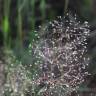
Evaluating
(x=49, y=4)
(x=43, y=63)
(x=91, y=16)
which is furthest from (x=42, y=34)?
(x=49, y=4)

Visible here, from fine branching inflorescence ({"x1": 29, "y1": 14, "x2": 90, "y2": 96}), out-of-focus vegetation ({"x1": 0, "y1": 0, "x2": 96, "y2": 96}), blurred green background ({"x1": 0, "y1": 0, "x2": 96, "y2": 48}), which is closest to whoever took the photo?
fine branching inflorescence ({"x1": 29, "y1": 14, "x2": 90, "y2": 96})

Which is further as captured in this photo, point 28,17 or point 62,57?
point 28,17

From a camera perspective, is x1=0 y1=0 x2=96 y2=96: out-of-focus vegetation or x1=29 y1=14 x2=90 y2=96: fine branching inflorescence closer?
x1=29 y1=14 x2=90 y2=96: fine branching inflorescence

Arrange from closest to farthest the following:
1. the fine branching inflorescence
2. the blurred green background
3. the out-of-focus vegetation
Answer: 1. the fine branching inflorescence
2. the out-of-focus vegetation
3. the blurred green background

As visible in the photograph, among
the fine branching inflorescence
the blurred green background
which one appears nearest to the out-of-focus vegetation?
the blurred green background

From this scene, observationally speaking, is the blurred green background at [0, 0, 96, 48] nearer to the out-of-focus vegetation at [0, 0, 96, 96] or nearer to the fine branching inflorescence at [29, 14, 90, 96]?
the out-of-focus vegetation at [0, 0, 96, 96]

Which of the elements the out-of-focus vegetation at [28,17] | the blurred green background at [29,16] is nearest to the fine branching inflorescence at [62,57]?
the out-of-focus vegetation at [28,17]

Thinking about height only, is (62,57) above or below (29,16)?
below

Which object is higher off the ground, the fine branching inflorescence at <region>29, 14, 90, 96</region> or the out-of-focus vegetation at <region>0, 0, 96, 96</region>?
the out-of-focus vegetation at <region>0, 0, 96, 96</region>

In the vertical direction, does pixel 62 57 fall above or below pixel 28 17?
below

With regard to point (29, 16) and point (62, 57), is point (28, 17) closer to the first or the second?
point (29, 16)

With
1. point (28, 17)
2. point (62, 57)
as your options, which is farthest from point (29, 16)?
point (62, 57)

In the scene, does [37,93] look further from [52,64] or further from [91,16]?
[91,16]
